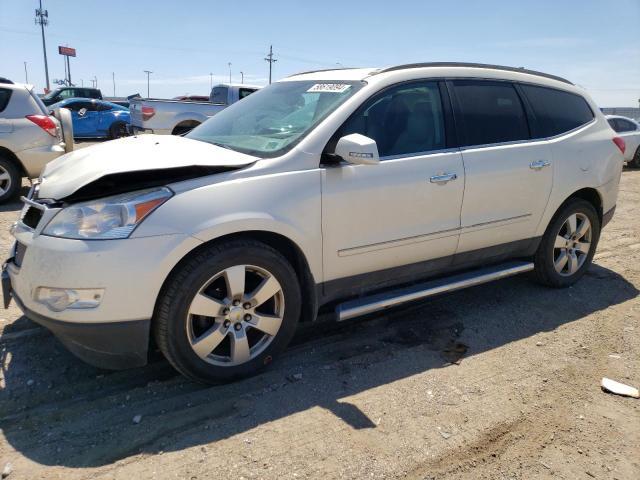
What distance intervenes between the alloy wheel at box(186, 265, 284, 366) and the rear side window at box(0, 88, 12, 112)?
611cm

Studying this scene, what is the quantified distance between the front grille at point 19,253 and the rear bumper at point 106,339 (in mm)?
251

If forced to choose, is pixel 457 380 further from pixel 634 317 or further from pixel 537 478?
pixel 634 317

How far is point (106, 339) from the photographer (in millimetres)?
2619

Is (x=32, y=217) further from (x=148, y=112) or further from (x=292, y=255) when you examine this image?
(x=148, y=112)

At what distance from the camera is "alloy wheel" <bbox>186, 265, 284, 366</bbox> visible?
2.82 metres

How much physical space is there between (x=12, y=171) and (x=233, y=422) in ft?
20.7

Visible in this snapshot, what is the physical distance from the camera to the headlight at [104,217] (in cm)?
255

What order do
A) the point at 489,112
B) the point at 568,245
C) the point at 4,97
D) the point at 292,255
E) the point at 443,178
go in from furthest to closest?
1. the point at 4,97
2. the point at 568,245
3. the point at 489,112
4. the point at 443,178
5. the point at 292,255

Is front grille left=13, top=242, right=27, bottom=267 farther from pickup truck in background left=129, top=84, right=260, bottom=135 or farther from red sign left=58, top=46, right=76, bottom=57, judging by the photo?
red sign left=58, top=46, right=76, bottom=57

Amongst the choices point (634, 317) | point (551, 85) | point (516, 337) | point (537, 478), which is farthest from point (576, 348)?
point (551, 85)

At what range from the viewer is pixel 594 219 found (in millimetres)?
4699

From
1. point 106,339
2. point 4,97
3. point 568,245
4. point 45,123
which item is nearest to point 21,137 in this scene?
point 45,123

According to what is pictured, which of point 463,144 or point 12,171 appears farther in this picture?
point 12,171

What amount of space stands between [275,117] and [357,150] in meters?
0.91
